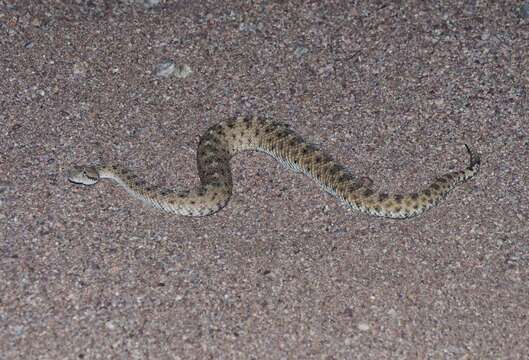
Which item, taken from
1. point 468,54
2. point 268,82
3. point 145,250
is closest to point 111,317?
point 145,250

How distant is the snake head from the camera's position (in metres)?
9.11

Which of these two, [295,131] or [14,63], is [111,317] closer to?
[295,131]

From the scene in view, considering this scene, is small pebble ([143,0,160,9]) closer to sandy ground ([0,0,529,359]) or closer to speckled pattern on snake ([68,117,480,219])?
sandy ground ([0,0,529,359])

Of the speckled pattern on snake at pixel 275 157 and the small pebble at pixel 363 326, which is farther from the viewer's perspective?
the speckled pattern on snake at pixel 275 157

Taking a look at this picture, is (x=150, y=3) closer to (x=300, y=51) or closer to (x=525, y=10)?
(x=300, y=51)

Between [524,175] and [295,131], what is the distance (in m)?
2.84

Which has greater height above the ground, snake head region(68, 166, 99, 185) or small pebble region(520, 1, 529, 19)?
small pebble region(520, 1, 529, 19)

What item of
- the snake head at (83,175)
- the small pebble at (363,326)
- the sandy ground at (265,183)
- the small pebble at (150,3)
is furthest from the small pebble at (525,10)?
the snake head at (83,175)

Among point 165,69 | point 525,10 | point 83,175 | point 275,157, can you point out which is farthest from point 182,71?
point 525,10

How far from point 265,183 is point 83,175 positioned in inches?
84.6

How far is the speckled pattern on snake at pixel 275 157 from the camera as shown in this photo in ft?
29.0

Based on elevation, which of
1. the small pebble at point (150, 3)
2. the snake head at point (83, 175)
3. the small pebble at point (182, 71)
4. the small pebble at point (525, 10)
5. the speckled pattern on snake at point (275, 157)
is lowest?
the snake head at point (83, 175)

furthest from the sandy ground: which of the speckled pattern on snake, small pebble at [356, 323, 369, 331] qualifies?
the speckled pattern on snake

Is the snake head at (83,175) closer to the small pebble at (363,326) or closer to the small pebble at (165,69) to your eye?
the small pebble at (165,69)
